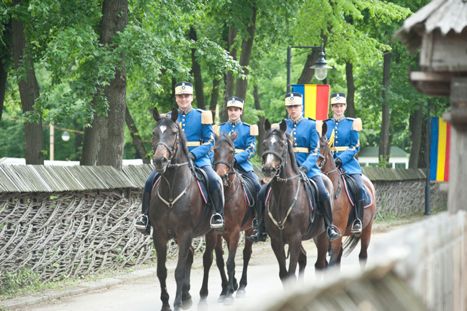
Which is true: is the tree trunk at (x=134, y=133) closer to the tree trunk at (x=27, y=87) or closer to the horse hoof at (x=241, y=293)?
the tree trunk at (x=27, y=87)

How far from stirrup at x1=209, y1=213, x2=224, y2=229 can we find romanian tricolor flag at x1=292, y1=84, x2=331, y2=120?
9.09 metres

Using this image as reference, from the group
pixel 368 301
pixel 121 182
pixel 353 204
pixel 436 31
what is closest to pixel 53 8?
pixel 121 182

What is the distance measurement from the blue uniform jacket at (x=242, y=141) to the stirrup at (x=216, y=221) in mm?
2635

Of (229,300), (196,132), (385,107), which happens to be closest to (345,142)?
(196,132)

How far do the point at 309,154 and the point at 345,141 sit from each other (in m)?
2.34

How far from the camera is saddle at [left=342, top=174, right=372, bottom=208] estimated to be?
55.4ft

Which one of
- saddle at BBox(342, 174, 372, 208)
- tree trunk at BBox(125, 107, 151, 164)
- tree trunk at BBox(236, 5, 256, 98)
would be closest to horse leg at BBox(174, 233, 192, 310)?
saddle at BBox(342, 174, 372, 208)

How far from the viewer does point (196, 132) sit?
1532 cm

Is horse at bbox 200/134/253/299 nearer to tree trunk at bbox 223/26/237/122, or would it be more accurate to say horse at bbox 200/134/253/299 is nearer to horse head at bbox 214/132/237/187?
horse head at bbox 214/132/237/187

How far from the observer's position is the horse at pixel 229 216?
15.5m

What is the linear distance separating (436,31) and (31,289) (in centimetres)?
920

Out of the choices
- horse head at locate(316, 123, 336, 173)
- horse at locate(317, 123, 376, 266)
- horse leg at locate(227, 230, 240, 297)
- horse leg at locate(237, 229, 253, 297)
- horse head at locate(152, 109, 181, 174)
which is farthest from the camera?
horse leg at locate(237, 229, 253, 297)

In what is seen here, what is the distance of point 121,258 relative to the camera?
1933cm

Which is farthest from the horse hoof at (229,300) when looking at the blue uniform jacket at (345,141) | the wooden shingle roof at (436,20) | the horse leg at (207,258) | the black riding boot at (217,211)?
the wooden shingle roof at (436,20)
